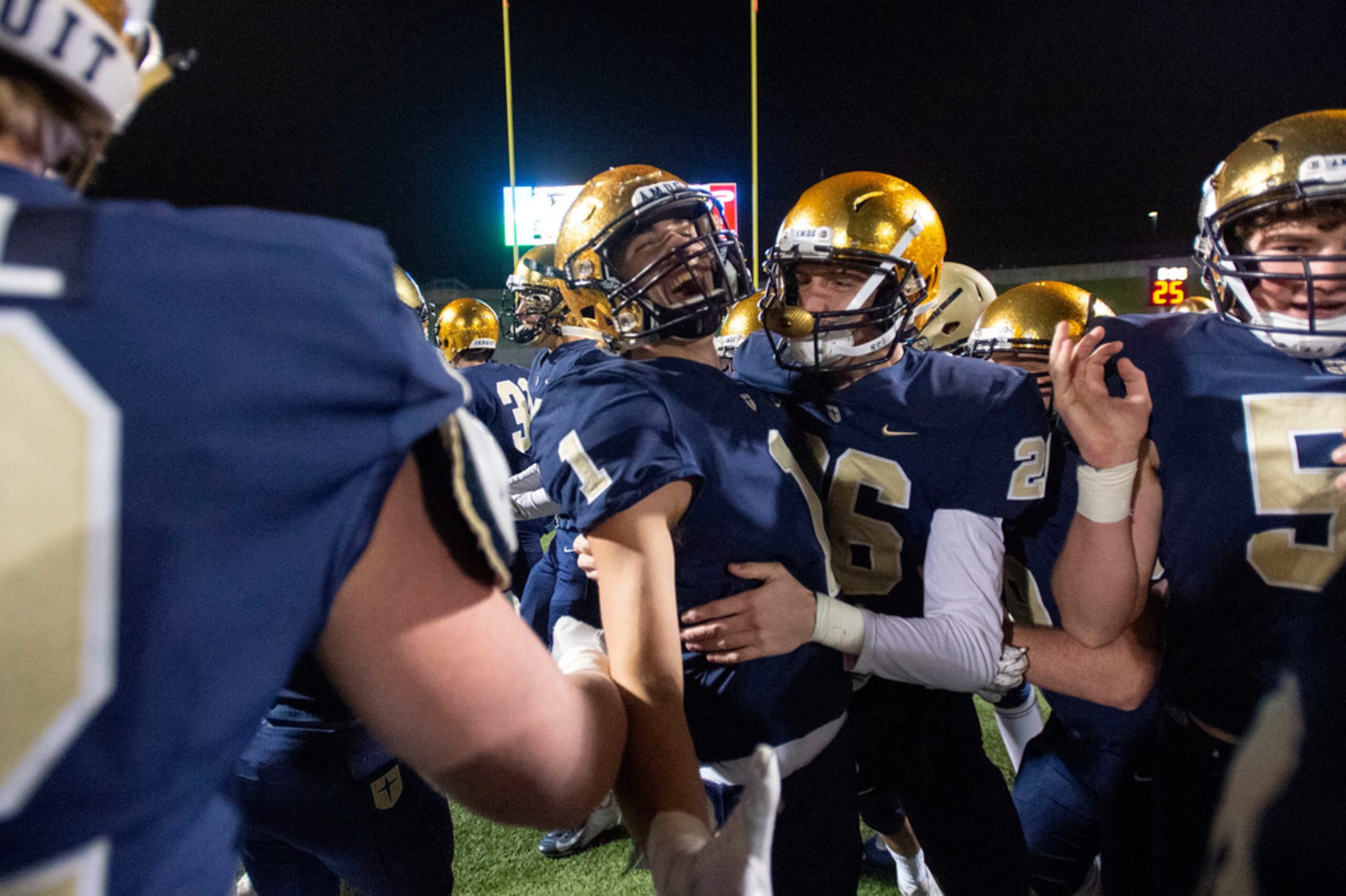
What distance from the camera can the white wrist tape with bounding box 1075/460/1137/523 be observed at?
5.60 ft

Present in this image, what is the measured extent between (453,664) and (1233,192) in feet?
6.28

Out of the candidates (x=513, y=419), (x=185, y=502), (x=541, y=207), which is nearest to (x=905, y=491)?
(x=185, y=502)

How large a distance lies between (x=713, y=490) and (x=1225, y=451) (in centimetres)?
110

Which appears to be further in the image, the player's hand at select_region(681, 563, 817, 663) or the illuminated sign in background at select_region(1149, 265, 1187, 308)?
the illuminated sign in background at select_region(1149, 265, 1187, 308)

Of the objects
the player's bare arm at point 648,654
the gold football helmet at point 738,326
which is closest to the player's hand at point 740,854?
the player's bare arm at point 648,654

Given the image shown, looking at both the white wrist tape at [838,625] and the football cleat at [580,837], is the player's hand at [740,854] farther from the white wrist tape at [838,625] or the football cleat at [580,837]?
the football cleat at [580,837]

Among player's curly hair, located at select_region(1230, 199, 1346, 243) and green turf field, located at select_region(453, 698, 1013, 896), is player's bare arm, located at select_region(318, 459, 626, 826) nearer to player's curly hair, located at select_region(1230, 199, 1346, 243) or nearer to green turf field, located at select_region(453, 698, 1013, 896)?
player's curly hair, located at select_region(1230, 199, 1346, 243)

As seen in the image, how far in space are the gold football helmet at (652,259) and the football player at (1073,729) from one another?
0.98 m

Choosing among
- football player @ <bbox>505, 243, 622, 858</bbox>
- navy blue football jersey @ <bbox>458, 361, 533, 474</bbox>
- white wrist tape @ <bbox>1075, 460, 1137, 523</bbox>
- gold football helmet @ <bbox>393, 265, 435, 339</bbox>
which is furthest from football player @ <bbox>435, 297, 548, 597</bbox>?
white wrist tape @ <bbox>1075, 460, 1137, 523</bbox>

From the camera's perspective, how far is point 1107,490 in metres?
1.72

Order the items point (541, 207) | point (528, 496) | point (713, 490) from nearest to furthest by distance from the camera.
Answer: point (713, 490) → point (528, 496) → point (541, 207)

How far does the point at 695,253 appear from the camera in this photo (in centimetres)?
193

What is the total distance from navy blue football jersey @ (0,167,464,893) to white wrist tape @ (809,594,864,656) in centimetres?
125

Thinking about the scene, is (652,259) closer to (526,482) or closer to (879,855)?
(526,482)
